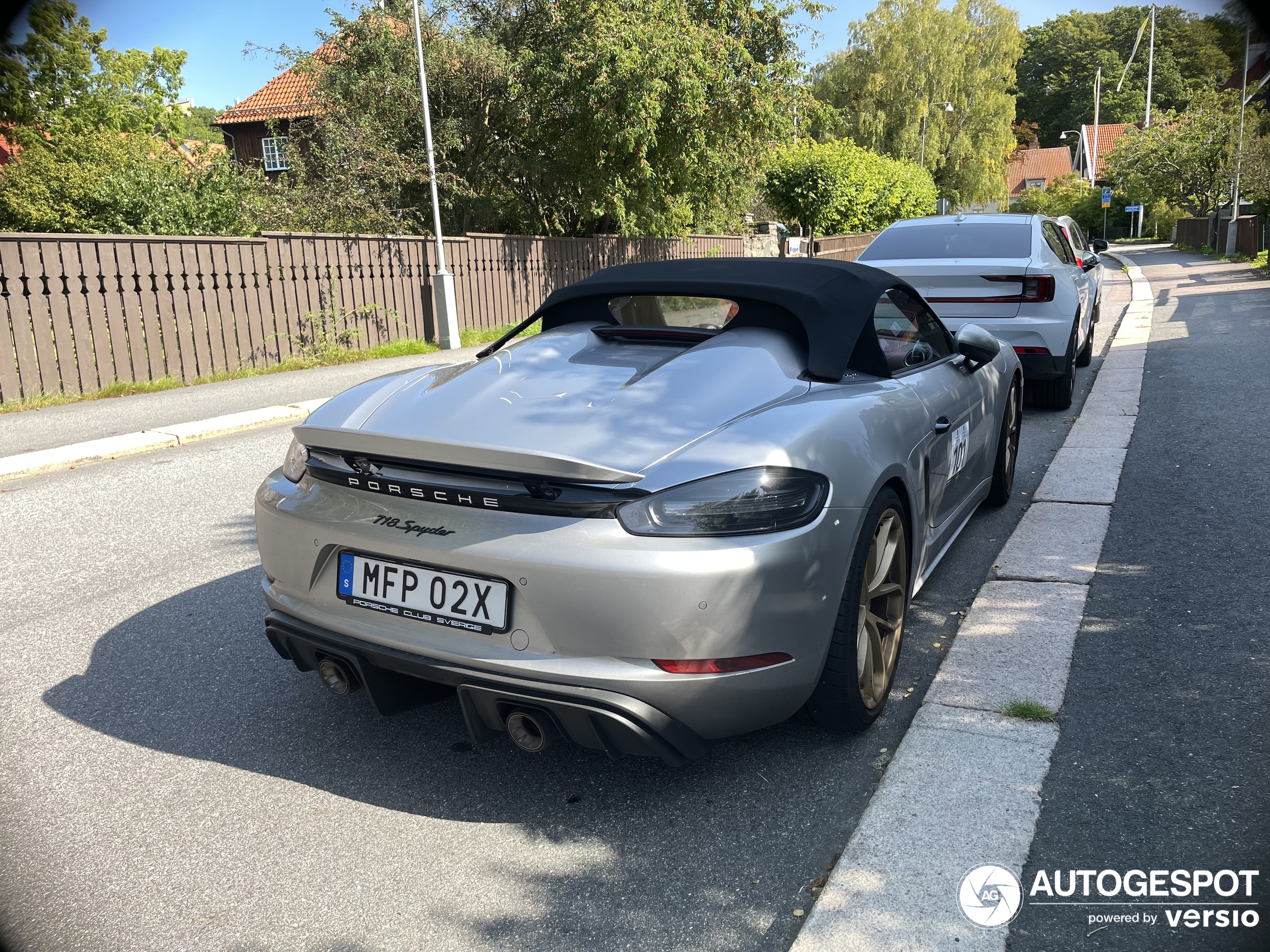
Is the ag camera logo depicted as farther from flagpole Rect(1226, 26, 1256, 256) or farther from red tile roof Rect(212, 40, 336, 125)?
red tile roof Rect(212, 40, 336, 125)

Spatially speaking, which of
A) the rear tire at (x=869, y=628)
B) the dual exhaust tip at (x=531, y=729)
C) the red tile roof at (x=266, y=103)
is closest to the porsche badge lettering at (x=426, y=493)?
the dual exhaust tip at (x=531, y=729)

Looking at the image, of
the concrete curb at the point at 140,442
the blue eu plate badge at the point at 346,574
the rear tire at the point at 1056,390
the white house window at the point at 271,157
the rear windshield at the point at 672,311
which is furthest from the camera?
the white house window at the point at 271,157

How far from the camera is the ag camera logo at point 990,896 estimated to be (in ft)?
7.34

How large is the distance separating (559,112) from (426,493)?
19.1 meters

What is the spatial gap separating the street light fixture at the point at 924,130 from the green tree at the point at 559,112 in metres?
25.1

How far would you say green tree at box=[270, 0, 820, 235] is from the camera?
18.6 meters

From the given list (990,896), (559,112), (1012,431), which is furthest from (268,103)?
(990,896)

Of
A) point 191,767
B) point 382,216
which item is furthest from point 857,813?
point 382,216

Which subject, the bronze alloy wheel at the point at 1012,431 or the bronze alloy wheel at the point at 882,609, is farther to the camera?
the bronze alloy wheel at the point at 1012,431

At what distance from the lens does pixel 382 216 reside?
64.0ft

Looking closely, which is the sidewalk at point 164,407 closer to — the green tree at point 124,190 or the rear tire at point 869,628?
the green tree at point 124,190

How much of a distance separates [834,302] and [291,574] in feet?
6.40

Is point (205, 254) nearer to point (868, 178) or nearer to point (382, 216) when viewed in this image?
point (382, 216)

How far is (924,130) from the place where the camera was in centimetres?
4616
